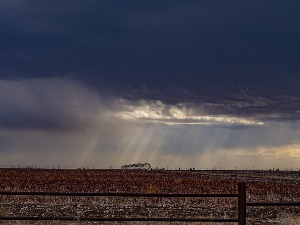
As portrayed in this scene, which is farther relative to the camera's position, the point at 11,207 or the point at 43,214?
the point at 11,207

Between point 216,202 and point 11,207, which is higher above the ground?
point 216,202

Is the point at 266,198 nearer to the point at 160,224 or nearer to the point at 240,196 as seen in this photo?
the point at 160,224

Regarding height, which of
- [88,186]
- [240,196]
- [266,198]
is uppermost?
[88,186]

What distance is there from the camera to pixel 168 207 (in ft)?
82.2

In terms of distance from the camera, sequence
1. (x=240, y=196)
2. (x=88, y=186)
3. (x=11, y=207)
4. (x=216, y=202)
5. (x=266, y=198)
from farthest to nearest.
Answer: (x=88, y=186) → (x=266, y=198) → (x=216, y=202) → (x=11, y=207) → (x=240, y=196)

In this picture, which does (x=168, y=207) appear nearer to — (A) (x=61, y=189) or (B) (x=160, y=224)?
(B) (x=160, y=224)

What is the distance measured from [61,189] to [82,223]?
1695cm

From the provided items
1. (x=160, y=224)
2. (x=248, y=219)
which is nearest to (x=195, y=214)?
(x=248, y=219)

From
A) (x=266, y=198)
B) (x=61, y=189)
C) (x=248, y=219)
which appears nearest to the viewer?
(x=248, y=219)

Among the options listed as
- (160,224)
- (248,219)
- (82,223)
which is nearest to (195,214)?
(248,219)

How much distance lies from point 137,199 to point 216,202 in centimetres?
389

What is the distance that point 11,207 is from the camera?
24.9m

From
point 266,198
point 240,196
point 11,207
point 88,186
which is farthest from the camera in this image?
point 88,186

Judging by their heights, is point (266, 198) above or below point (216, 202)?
above
